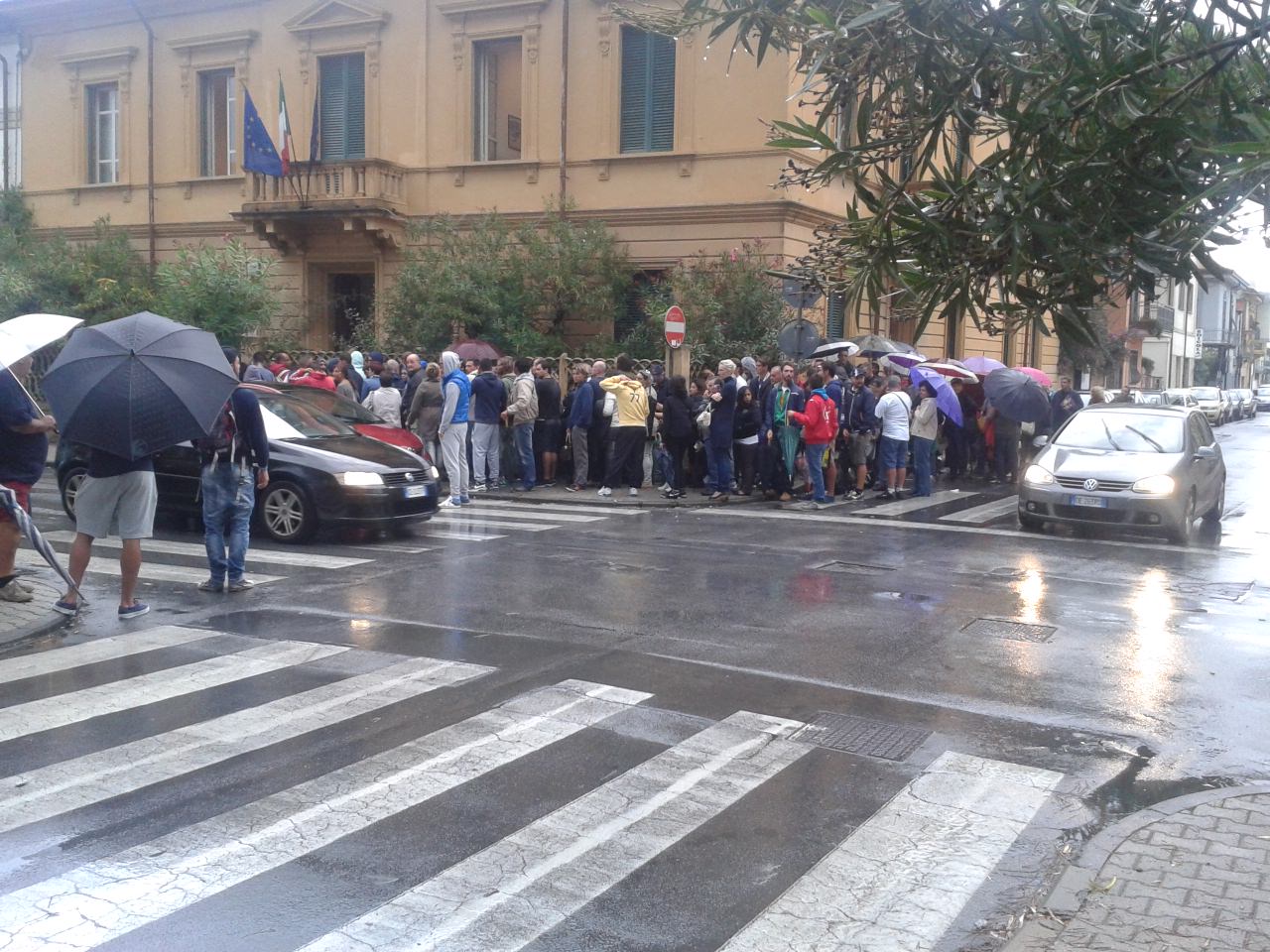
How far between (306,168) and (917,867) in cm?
2423

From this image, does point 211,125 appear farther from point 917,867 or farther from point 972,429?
point 917,867

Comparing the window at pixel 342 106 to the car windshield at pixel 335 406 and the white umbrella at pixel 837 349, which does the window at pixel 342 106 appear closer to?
the white umbrella at pixel 837 349

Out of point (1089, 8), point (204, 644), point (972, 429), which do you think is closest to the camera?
point (1089, 8)

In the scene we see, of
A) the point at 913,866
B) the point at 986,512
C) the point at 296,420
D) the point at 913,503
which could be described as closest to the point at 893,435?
the point at 913,503

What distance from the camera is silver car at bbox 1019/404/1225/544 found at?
14.1 metres

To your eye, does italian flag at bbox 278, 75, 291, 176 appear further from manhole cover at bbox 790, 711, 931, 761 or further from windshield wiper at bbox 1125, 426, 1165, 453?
manhole cover at bbox 790, 711, 931, 761

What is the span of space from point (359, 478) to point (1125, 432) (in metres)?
9.14

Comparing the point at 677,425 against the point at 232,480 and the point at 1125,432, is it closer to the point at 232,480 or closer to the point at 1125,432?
the point at 1125,432

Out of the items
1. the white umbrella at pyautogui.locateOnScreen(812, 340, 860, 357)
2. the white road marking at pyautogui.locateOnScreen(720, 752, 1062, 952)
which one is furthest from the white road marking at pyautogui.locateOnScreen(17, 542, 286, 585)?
the white umbrella at pyautogui.locateOnScreen(812, 340, 860, 357)

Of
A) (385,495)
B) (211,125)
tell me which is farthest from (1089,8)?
(211,125)

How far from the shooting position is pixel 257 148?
25.4 metres

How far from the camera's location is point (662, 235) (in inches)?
975

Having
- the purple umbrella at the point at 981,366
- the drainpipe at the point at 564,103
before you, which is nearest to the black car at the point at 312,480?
the purple umbrella at the point at 981,366

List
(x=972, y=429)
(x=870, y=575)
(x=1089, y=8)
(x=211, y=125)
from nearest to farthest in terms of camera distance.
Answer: (x=1089, y=8), (x=870, y=575), (x=972, y=429), (x=211, y=125)
